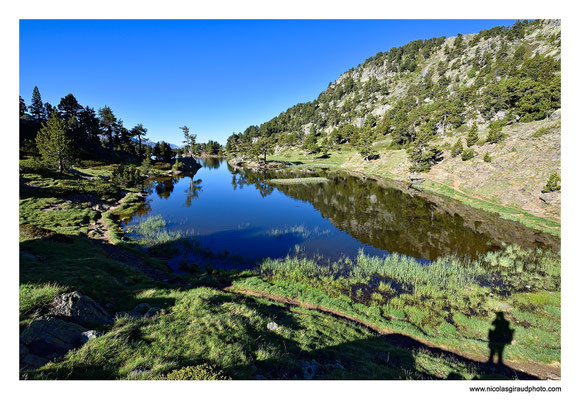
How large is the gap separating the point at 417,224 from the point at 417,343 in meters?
25.8

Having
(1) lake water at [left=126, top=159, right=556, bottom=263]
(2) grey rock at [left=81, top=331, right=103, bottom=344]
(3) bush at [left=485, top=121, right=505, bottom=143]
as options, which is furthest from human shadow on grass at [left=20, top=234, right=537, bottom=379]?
(3) bush at [left=485, top=121, right=505, bottom=143]

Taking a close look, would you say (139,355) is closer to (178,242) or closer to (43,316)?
(43,316)

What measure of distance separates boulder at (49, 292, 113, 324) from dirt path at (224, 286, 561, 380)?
8.57m

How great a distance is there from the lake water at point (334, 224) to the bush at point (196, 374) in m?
16.6

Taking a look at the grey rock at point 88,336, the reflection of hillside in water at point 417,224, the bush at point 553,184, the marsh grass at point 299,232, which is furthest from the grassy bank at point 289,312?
the bush at point 553,184

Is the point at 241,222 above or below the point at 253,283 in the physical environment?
above

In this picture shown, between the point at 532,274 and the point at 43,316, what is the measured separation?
35.1 metres

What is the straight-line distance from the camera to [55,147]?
164 feet

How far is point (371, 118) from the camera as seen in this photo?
547 ft

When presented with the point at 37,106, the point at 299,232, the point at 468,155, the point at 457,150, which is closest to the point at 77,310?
the point at 299,232

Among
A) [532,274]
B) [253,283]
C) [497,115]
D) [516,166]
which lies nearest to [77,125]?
[253,283]

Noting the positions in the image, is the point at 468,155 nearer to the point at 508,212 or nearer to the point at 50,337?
the point at 508,212

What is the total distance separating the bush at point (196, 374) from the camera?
633cm

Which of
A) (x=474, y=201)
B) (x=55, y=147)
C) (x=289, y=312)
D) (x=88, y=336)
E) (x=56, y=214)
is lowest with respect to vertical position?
(x=289, y=312)
